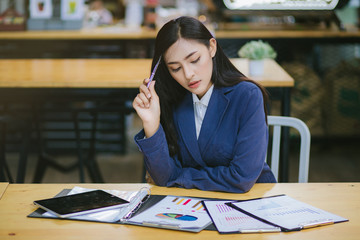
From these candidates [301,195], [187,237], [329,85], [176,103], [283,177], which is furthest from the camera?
[329,85]

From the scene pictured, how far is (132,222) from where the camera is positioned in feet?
4.07

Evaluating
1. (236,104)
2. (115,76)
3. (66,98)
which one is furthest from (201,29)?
(66,98)

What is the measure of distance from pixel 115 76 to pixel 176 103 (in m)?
1.37

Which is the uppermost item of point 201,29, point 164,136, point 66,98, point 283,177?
point 201,29

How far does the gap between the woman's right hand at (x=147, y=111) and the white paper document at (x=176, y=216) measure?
0.28 m

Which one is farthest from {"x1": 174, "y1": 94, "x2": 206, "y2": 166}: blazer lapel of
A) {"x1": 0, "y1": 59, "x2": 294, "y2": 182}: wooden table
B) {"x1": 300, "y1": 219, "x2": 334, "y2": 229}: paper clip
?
{"x1": 0, "y1": 59, "x2": 294, "y2": 182}: wooden table

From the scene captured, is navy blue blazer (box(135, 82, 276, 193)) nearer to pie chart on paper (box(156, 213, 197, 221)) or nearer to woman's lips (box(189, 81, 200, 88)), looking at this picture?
woman's lips (box(189, 81, 200, 88))

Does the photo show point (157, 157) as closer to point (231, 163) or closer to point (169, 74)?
point (231, 163)

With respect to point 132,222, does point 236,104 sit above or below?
above

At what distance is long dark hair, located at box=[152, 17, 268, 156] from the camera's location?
5.16 ft

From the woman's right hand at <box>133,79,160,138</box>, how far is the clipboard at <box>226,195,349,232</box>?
1.28 feet

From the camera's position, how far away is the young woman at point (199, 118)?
1.53 m

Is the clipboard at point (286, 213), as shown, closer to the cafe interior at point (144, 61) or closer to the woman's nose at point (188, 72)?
the woman's nose at point (188, 72)

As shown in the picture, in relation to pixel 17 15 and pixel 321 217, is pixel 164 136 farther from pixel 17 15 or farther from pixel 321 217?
pixel 17 15
